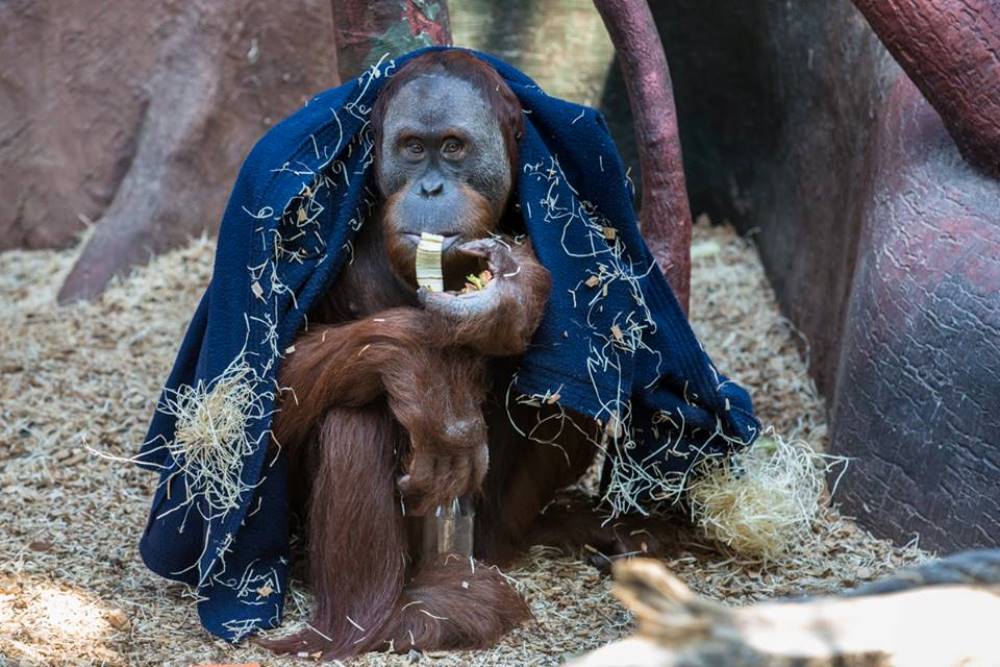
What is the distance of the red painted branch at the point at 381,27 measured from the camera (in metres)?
3.71

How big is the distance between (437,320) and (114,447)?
160cm

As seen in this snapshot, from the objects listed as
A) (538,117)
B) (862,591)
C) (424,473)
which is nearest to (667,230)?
(538,117)

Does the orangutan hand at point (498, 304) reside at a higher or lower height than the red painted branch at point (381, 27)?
lower

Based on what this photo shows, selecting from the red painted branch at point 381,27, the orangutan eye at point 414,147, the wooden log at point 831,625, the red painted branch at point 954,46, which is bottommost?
the wooden log at point 831,625

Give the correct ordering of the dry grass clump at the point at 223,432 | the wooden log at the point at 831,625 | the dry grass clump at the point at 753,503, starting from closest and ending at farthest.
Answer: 1. the wooden log at the point at 831,625
2. the dry grass clump at the point at 223,432
3. the dry grass clump at the point at 753,503

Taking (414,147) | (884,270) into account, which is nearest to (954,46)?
(884,270)

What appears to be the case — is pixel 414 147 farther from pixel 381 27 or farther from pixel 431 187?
pixel 381 27

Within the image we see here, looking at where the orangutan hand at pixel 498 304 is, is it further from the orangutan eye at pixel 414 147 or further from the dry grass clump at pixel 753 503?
the dry grass clump at pixel 753 503

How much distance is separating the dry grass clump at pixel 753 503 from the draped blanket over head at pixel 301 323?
5.0 inches

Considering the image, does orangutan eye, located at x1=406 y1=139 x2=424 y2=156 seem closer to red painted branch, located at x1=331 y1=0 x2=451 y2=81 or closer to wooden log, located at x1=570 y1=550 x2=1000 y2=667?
red painted branch, located at x1=331 y1=0 x2=451 y2=81

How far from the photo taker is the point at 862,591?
Answer: 1785 millimetres

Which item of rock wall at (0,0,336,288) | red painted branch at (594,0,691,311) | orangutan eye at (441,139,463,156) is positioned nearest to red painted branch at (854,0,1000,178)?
red painted branch at (594,0,691,311)

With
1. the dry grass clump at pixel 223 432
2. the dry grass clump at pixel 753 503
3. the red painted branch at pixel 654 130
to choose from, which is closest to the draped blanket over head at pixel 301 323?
the dry grass clump at pixel 223 432

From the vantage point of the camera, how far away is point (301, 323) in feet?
10.3
